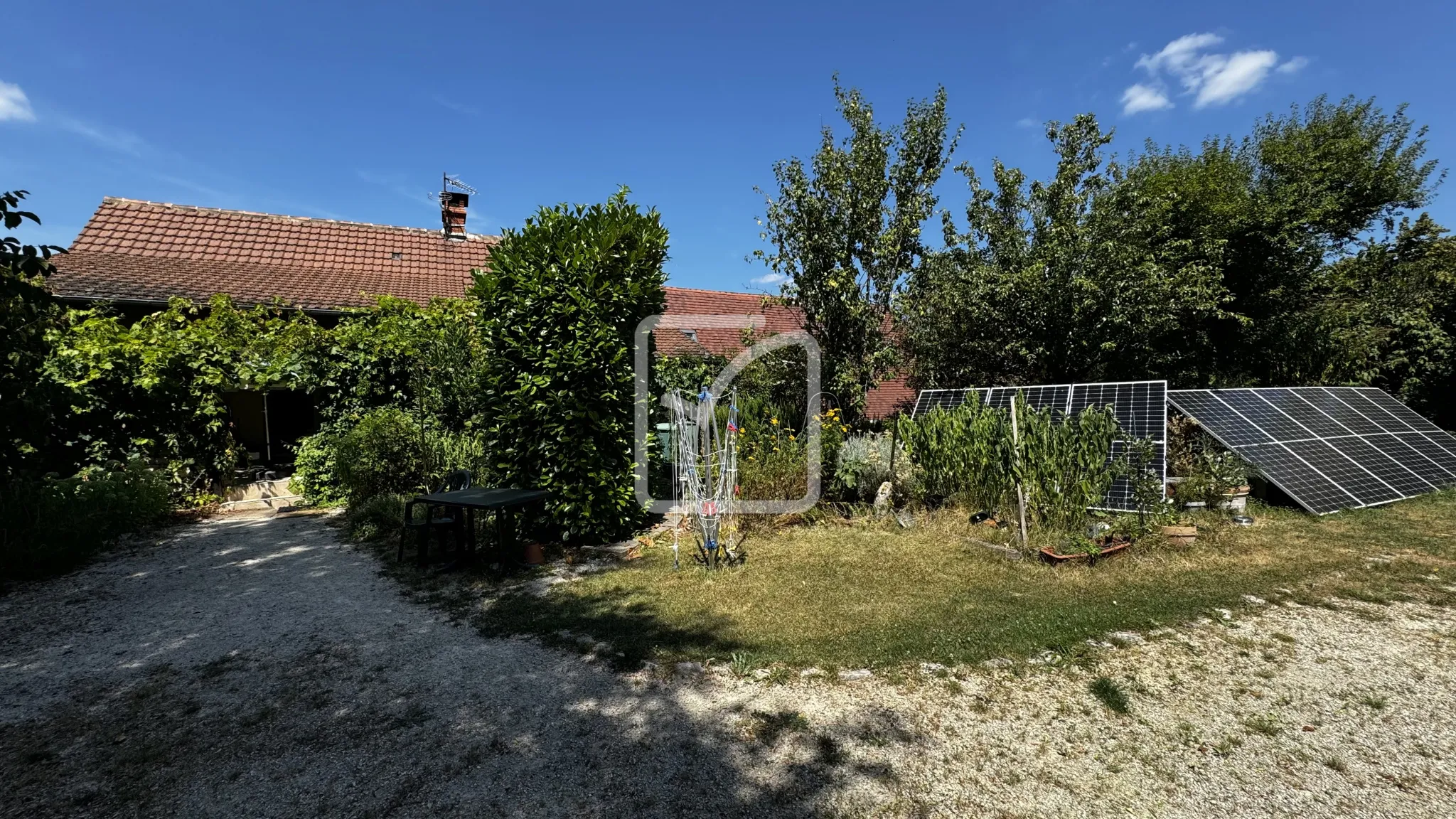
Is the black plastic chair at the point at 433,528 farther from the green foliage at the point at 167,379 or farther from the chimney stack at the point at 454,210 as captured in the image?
the chimney stack at the point at 454,210

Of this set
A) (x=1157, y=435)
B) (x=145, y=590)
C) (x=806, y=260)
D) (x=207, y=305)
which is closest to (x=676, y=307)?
(x=806, y=260)

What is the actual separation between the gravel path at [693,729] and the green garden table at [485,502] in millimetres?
1169

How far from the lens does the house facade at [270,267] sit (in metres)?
11.2

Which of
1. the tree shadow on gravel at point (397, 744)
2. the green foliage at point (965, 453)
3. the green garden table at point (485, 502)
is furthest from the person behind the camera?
the green foliage at point (965, 453)

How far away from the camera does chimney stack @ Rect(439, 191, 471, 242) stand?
18016 millimetres

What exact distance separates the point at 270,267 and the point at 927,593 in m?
15.4

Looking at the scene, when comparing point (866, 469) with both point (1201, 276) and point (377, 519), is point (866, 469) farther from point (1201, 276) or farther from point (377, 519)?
point (1201, 276)

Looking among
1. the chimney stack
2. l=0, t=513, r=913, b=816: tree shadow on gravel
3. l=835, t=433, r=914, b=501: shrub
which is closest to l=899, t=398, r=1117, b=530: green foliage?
l=835, t=433, r=914, b=501: shrub

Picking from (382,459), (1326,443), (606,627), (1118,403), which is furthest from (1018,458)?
(382,459)

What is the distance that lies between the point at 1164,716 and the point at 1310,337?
15.1 meters

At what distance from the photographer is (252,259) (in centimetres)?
1412

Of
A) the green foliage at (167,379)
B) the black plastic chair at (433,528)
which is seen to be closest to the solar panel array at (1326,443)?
the black plastic chair at (433,528)

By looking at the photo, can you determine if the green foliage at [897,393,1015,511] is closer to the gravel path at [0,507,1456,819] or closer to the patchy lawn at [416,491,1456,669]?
the patchy lawn at [416,491,1456,669]

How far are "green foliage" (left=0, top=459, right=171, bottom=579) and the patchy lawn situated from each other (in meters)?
3.38
